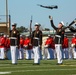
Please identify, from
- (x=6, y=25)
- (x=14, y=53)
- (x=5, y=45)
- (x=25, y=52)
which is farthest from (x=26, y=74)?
(x=6, y=25)

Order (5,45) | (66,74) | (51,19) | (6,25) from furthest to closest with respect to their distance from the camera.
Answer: (6,25)
(5,45)
(51,19)
(66,74)

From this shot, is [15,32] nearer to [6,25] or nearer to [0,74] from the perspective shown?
[0,74]

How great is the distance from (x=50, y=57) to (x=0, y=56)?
3583mm

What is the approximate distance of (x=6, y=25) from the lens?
43.2 meters

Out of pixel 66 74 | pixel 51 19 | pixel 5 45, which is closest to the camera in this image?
pixel 66 74

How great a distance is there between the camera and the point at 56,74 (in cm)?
1327

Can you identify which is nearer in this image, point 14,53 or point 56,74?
point 56,74

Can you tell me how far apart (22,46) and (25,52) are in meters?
0.75

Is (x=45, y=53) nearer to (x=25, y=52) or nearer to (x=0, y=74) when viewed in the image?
(x=25, y=52)

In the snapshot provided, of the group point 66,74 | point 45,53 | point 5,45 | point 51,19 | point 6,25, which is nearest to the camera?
point 66,74

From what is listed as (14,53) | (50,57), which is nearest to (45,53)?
(50,57)

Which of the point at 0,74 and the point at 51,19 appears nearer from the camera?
the point at 0,74

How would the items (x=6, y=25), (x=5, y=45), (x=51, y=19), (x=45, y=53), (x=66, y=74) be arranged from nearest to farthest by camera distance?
(x=66, y=74) < (x=51, y=19) < (x=5, y=45) < (x=45, y=53) < (x=6, y=25)

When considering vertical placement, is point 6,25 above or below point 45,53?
above
